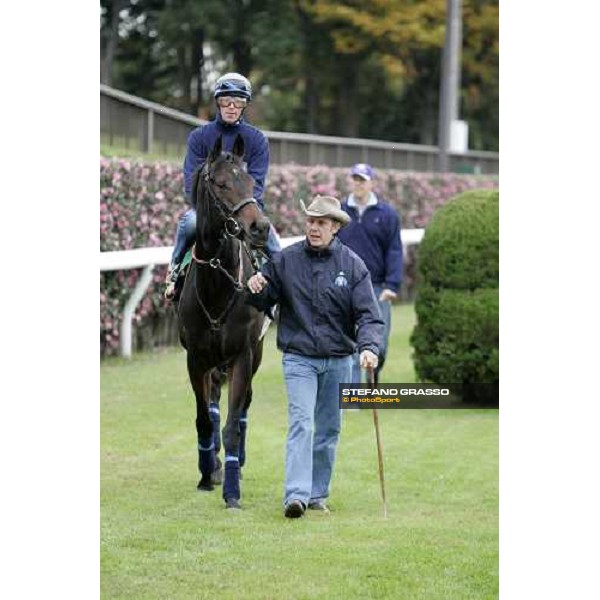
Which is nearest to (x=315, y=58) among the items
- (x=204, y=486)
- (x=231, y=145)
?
(x=204, y=486)

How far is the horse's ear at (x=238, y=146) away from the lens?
6.79 meters

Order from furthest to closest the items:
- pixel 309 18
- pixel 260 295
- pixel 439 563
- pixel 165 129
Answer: pixel 309 18 < pixel 165 129 < pixel 260 295 < pixel 439 563

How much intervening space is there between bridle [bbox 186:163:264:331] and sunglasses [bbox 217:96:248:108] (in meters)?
0.38

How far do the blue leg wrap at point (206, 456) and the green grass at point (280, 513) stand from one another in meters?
0.14

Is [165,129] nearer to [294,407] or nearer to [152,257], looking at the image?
[152,257]

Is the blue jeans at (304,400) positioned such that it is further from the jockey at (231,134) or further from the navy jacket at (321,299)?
the jockey at (231,134)

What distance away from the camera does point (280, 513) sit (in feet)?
24.3

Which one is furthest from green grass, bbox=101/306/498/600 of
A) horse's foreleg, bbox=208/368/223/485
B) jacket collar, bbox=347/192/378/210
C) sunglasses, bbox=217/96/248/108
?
sunglasses, bbox=217/96/248/108

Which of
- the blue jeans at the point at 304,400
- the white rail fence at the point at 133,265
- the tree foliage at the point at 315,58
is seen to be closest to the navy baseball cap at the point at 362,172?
the white rail fence at the point at 133,265

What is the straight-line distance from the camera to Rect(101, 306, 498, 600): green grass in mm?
6000

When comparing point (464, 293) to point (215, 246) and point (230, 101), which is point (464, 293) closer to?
point (215, 246)
